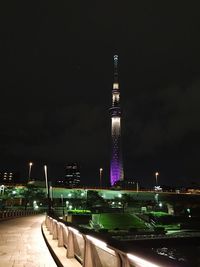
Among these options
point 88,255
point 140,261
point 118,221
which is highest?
point 140,261

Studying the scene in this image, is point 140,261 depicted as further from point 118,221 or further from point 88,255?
point 118,221

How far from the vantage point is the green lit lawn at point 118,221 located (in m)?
51.8

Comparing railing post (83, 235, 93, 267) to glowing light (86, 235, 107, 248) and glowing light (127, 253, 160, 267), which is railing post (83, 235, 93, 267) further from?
glowing light (127, 253, 160, 267)

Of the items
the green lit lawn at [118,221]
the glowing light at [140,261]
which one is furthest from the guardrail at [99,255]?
the green lit lawn at [118,221]

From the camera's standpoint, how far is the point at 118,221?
5438cm

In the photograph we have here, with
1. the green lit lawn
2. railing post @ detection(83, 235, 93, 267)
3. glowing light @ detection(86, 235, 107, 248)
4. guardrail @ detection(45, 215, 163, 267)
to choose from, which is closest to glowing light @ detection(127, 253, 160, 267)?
guardrail @ detection(45, 215, 163, 267)

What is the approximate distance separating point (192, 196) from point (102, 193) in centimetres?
4063

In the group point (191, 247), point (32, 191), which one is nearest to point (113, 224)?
point (191, 247)

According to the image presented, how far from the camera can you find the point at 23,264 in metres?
11.0

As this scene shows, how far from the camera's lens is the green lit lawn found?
51.8 metres

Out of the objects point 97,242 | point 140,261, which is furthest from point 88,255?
point 140,261

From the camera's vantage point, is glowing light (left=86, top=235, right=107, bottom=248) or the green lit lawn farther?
the green lit lawn

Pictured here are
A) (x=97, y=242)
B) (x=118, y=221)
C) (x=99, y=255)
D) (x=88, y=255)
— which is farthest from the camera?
(x=118, y=221)

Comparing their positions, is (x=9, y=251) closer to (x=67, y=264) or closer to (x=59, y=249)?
(x=59, y=249)
